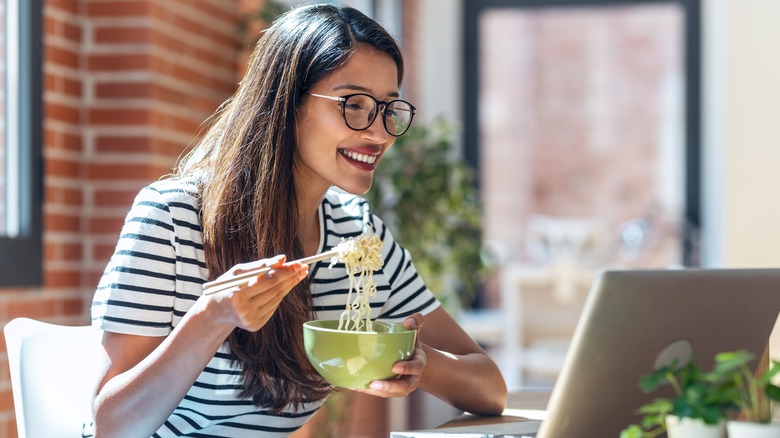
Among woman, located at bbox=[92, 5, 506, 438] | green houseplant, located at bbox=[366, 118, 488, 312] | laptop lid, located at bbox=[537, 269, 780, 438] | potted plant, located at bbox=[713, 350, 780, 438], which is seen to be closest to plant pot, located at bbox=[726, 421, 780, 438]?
potted plant, located at bbox=[713, 350, 780, 438]

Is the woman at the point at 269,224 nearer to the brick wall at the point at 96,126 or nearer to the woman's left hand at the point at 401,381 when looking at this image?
the woman's left hand at the point at 401,381

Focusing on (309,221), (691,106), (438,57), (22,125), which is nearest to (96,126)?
(22,125)

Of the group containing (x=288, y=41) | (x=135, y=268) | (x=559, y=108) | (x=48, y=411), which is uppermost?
(x=559, y=108)

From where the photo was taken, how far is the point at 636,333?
0.90m

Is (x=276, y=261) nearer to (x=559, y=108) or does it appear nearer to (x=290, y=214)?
(x=290, y=214)

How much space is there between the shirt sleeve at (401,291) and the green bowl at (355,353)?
47 cm

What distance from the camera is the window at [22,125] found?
6.50ft

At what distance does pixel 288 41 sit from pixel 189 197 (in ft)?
0.88

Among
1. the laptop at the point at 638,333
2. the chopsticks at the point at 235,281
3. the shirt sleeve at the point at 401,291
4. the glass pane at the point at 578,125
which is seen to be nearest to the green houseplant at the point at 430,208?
the shirt sleeve at the point at 401,291

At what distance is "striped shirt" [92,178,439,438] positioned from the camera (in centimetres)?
128

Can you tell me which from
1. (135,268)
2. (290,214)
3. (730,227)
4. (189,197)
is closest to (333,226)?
(290,214)

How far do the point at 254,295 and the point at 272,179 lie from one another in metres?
0.36

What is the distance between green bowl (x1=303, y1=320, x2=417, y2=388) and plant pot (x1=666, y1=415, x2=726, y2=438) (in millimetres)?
362

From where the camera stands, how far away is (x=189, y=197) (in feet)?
4.59
